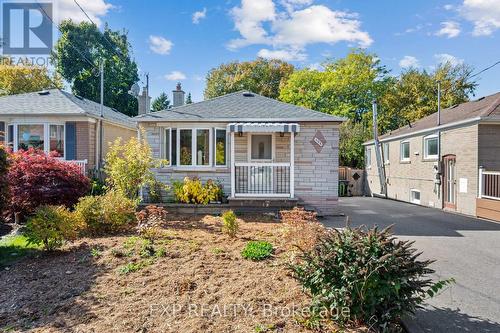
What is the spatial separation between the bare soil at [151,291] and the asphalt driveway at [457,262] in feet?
6.29

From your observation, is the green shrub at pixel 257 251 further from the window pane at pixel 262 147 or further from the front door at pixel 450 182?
the front door at pixel 450 182

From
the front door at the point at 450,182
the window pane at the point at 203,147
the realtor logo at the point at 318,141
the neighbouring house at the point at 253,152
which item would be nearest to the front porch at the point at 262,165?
the neighbouring house at the point at 253,152

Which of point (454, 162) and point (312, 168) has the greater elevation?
point (454, 162)

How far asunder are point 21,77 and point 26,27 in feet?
58.1

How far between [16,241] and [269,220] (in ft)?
23.7

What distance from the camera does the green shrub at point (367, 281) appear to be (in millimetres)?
3566

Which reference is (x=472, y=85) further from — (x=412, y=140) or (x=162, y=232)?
(x=162, y=232)

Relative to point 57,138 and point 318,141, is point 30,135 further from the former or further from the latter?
point 318,141

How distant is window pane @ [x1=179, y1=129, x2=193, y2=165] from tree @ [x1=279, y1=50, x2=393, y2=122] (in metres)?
22.9

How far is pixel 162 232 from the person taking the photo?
26.8 ft

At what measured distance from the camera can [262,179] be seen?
12.5 meters

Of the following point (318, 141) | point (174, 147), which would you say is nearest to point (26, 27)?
point (174, 147)

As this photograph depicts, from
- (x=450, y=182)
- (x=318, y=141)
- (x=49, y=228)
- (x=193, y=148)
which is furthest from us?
(x=450, y=182)

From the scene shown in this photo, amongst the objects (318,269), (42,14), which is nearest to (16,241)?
(318,269)
